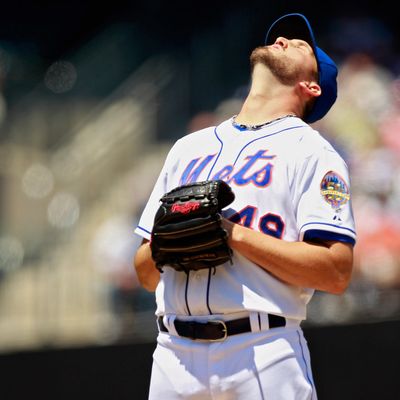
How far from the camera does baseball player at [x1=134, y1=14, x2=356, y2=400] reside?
7.91 feet

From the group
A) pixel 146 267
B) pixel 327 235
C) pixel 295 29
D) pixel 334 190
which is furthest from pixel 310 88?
pixel 146 267

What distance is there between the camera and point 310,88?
2.81 m

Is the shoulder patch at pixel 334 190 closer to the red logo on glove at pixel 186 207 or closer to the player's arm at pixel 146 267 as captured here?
the red logo on glove at pixel 186 207

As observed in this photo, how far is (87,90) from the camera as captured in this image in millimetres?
6863

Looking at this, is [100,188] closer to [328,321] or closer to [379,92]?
[328,321]

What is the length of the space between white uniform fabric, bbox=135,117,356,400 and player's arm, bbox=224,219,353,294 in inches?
1.7

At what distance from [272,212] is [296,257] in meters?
0.17

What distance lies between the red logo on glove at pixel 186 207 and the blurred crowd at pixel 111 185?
3200 mm

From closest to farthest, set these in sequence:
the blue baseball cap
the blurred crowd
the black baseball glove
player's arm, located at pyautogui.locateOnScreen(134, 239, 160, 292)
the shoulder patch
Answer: the black baseball glove → the shoulder patch → player's arm, located at pyautogui.locateOnScreen(134, 239, 160, 292) → the blue baseball cap → the blurred crowd

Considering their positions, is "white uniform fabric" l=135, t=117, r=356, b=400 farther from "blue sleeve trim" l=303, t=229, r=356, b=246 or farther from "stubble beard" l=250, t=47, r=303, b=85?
"stubble beard" l=250, t=47, r=303, b=85

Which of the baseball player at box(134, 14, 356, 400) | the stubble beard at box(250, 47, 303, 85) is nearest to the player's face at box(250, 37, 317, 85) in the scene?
the stubble beard at box(250, 47, 303, 85)

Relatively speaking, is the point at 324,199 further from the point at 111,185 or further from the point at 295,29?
the point at 111,185

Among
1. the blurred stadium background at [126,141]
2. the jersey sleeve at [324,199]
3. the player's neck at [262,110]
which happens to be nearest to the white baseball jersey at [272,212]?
the jersey sleeve at [324,199]

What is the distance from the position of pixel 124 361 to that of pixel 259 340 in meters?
3.15
